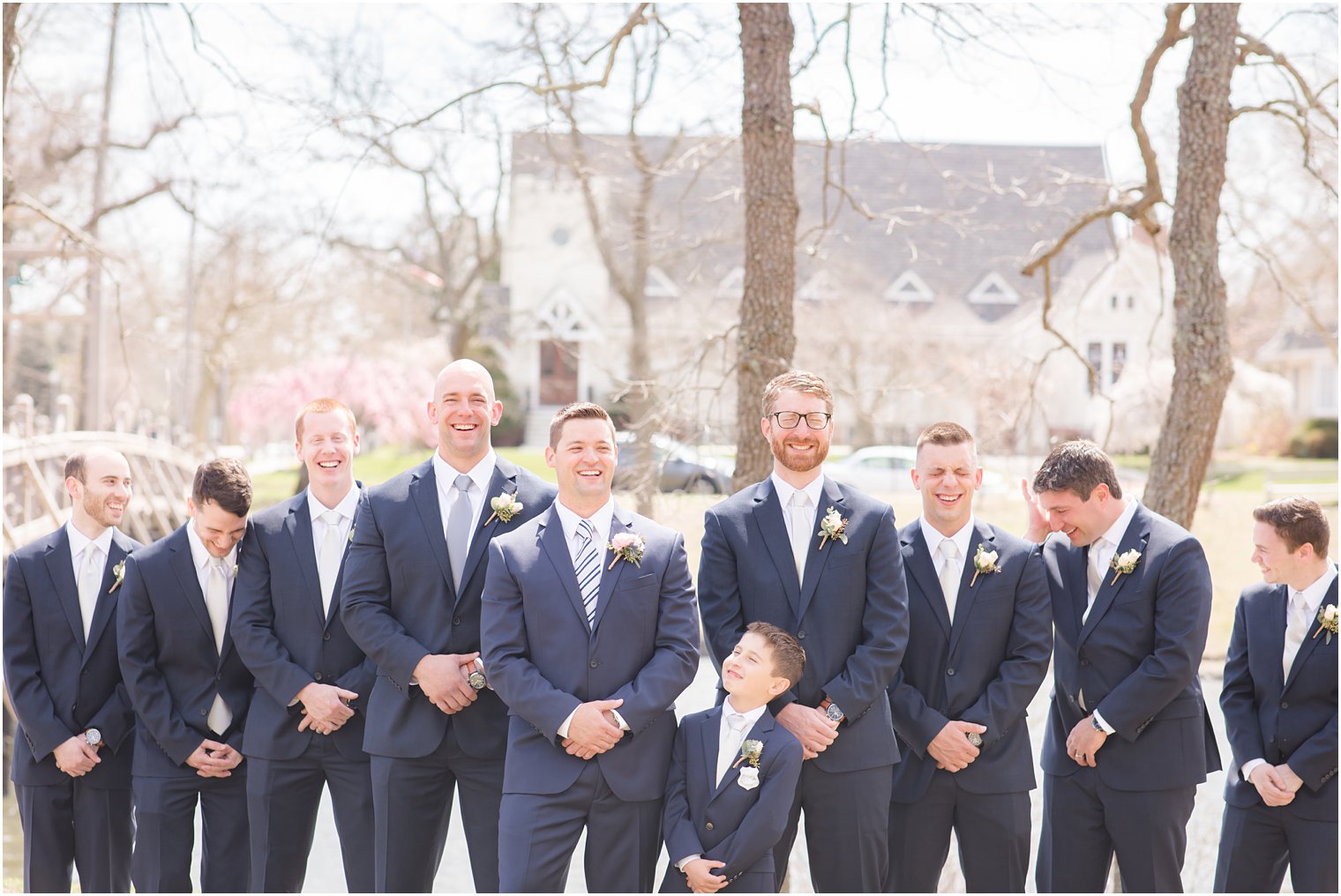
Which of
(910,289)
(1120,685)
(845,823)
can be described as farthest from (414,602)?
(910,289)

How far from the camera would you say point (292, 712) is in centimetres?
471

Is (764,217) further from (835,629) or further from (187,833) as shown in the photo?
(187,833)

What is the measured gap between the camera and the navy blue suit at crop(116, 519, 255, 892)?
4828 millimetres

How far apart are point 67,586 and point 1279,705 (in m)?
4.85

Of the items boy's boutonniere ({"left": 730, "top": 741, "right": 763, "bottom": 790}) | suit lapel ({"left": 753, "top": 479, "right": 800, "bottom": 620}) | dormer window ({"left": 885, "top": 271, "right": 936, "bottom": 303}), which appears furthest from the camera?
dormer window ({"left": 885, "top": 271, "right": 936, "bottom": 303})

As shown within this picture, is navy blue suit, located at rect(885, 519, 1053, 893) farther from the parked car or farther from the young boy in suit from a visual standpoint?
the parked car

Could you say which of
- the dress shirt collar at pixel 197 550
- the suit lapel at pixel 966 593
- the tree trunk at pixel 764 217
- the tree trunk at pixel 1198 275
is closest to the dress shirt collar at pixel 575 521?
the suit lapel at pixel 966 593

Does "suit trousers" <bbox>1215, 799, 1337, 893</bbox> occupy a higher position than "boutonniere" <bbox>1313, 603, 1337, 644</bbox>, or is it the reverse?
"boutonniere" <bbox>1313, 603, 1337, 644</bbox>

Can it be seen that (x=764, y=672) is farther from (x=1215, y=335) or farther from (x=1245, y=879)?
(x=1215, y=335)

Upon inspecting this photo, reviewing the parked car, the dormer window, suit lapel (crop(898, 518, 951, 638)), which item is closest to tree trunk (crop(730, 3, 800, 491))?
the parked car

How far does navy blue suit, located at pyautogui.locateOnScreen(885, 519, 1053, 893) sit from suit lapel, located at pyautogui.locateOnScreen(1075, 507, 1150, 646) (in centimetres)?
16

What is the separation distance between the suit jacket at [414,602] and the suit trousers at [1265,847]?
2782 mm

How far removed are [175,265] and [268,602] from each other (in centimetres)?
3320

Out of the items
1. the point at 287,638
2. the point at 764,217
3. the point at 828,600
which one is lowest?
the point at 287,638
